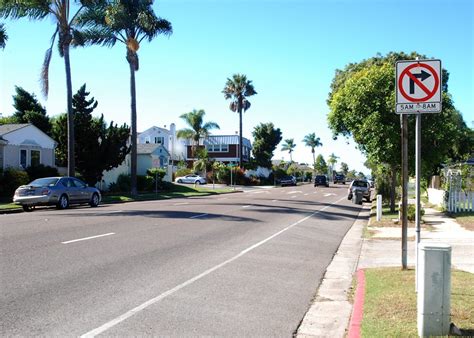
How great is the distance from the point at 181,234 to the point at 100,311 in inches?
284

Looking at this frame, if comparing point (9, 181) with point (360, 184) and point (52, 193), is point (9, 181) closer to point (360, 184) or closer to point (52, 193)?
point (52, 193)

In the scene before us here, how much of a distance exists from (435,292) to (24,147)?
33.2 metres

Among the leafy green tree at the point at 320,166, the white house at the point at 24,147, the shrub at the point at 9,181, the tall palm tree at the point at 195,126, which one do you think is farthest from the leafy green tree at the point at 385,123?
the leafy green tree at the point at 320,166

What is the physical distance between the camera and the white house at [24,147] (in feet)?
106

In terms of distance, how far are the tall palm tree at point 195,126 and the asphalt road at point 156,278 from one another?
63.2 m

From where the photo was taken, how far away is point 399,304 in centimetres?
636

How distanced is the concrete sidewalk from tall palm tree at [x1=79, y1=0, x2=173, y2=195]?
69.5 ft

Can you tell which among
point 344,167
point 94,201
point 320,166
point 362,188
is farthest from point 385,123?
point 344,167

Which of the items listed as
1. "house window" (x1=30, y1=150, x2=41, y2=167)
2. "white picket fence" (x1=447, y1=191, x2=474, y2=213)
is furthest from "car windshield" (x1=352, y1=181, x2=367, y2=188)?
"house window" (x1=30, y1=150, x2=41, y2=167)

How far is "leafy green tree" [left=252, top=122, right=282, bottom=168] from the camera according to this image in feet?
271

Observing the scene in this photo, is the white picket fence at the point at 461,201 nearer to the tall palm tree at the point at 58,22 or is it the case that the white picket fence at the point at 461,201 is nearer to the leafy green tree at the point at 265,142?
the tall palm tree at the point at 58,22

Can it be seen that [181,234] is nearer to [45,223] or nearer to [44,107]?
[45,223]

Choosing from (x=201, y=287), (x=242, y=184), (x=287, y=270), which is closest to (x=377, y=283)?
(x=287, y=270)

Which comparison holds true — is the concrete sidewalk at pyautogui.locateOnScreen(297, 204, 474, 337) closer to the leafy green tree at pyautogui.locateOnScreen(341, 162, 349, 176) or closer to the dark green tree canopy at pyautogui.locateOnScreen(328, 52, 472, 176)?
the dark green tree canopy at pyautogui.locateOnScreen(328, 52, 472, 176)
